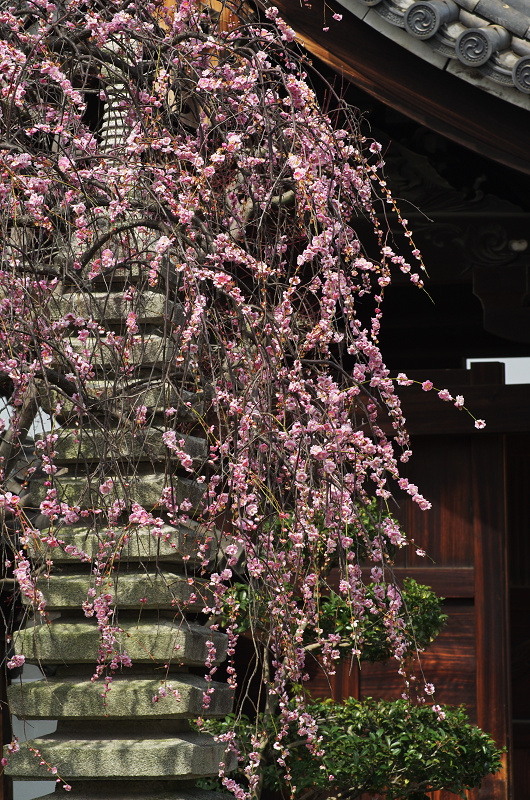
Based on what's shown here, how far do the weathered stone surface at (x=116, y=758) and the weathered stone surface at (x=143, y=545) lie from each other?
65 centimetres

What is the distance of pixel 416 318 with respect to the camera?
714 cm

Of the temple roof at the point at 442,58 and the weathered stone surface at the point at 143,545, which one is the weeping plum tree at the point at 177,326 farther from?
the temple roof at the point at 442,58

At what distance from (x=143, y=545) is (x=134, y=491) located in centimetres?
21

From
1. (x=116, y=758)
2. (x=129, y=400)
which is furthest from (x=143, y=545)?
(x=116, y=758)

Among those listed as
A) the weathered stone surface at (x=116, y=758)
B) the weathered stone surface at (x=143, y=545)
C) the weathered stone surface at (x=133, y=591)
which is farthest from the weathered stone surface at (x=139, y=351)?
the weathered stone surface at (x=116, y=758)

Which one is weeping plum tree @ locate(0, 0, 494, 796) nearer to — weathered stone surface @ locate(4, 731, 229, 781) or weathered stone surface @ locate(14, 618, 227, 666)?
weathered stone surface @ locate(14, 618, 227, 666)

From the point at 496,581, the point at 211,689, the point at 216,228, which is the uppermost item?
the point at 216,228

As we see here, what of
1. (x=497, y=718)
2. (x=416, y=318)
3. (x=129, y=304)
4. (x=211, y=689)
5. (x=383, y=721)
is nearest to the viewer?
(x=211, y=689)

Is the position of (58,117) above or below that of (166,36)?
below

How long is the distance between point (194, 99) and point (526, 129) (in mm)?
1767

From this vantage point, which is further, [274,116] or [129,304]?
[129,304]

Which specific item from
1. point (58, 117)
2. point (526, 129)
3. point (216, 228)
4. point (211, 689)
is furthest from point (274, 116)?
point (211, 689)

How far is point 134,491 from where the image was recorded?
373cm

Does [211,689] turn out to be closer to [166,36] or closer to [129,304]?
[129,304]
